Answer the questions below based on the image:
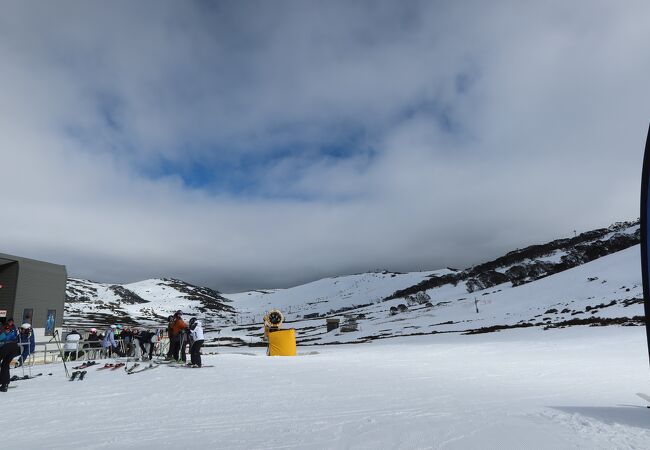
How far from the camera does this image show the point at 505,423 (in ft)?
17.9

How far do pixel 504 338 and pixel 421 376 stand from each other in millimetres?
18426

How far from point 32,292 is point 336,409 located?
24.5 metres

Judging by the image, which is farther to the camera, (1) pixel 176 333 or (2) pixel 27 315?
(2) pixel 27 315

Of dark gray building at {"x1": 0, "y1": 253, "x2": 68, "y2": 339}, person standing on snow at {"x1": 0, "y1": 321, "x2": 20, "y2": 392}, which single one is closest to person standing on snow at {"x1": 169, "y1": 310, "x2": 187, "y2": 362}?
person standing on snow at {"x1": 0, "y1": 321, "x2": 20, "y2": 392}

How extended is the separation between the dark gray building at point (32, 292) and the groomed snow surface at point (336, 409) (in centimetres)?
1354

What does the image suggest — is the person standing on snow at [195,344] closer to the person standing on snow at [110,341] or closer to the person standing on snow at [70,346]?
the person standing on snow at [70,346]

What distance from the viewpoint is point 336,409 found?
21.8 feet

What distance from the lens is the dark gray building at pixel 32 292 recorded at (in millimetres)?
22359

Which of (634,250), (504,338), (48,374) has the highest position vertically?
(634,250)

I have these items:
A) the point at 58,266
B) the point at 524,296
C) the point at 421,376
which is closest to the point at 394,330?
the point at 524,296

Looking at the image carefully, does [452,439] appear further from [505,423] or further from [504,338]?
[504,338]

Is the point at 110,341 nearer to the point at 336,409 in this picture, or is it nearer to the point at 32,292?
the point at 32,292

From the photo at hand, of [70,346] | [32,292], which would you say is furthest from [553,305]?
[32,292]

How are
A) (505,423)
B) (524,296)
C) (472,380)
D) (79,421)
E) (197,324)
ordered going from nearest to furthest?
(505,423) < (79,421) < (472,380) < (197,324) < (524,296)
